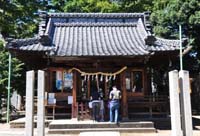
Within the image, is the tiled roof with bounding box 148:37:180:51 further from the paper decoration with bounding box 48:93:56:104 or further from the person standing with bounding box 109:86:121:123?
the paper decoration with bounding box 48:93:56:104

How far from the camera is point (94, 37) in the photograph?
1992cm

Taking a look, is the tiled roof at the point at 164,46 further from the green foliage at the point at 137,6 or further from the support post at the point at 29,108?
the green foliage at the point at 137,6

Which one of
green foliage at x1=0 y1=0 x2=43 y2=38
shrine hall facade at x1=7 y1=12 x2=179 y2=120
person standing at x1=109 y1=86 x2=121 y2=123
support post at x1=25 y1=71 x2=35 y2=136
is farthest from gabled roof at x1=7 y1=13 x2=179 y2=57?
green foliage at x1=0 y1=0 x2=43 y2=38

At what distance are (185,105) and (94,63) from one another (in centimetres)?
685

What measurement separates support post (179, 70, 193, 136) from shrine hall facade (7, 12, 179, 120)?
15.4 feet

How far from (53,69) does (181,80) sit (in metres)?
8.34

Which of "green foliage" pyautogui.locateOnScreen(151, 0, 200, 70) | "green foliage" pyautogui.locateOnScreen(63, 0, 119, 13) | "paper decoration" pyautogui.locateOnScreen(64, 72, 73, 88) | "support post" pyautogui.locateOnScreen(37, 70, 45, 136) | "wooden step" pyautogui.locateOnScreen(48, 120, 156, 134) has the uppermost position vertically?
"green foliage" pyautogui.locateOnScreen(63, 0, 119, 13)

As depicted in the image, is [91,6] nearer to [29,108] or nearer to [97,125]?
[97,125]

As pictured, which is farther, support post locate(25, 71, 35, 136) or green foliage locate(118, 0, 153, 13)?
green foliage locate(118, 0, 153, 13)

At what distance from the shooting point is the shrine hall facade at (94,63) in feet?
55.9

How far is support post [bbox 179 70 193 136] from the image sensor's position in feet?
38.5

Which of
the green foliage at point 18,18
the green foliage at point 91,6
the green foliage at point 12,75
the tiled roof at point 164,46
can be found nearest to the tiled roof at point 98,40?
the tiled roof at point 164,46

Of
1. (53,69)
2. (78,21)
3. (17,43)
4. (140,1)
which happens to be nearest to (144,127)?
(53,69)

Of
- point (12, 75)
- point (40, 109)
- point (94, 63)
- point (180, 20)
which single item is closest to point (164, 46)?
point (94, 63)
